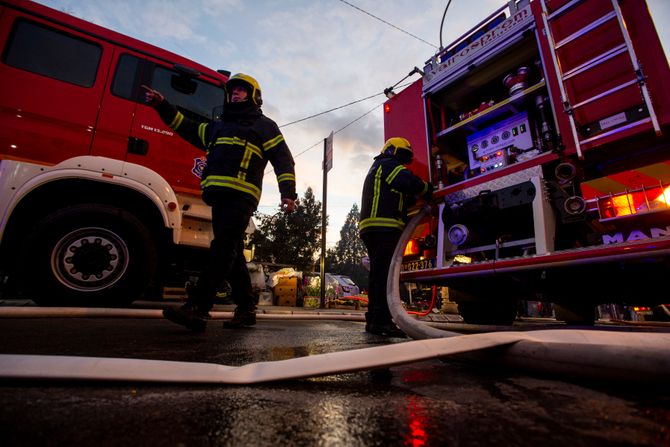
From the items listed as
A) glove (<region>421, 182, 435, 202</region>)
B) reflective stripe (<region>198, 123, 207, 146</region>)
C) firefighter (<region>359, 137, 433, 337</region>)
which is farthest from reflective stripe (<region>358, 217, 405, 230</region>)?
reflective stripe (<region>198, 123, 207, 146</region>)

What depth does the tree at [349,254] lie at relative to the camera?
162 ft

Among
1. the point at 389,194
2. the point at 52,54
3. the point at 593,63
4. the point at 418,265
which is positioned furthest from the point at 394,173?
the point at 52,54

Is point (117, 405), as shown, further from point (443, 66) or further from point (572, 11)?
point (443, 66)

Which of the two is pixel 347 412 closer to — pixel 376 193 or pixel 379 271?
pixel 379 271

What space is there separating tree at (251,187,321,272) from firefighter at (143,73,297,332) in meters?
28.2

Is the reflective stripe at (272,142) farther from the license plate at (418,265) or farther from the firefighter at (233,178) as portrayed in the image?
the license plate at (418,265)

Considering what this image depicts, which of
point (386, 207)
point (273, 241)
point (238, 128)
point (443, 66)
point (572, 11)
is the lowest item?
point (386, 207)

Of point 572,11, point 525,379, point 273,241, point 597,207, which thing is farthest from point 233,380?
point 273,241

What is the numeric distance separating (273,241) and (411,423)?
32445mm

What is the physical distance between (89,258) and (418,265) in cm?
293

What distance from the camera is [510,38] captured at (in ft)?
9.04

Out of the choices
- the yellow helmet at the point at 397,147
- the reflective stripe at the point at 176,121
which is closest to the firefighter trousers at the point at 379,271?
the yellow helmet at the point at 397,147

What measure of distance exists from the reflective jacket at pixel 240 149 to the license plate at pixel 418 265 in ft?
4.04

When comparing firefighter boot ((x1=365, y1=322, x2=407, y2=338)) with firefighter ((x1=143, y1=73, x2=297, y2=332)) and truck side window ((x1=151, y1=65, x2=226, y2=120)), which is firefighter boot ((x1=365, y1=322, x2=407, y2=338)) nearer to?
firefighter ((x1=143, y1=73, x2=297, y2=332))
